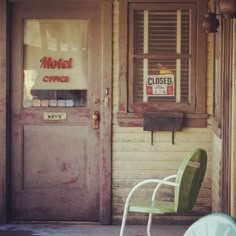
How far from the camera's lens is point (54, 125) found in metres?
6.30

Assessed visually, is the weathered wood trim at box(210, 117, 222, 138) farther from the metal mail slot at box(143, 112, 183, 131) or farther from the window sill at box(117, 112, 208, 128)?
the metal mail slot at box(143, 112, 183, 131)

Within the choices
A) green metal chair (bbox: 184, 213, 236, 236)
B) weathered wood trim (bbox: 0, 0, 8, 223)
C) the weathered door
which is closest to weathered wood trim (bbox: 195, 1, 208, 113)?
the weathered door

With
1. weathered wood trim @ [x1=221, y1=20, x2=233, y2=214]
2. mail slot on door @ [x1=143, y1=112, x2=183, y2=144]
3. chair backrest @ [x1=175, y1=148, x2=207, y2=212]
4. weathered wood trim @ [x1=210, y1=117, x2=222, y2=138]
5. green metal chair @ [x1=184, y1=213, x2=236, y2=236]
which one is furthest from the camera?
mail slot on door @ [x1=143, y1=112, x2=183, y2=144]

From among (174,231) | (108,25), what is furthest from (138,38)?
(174,231)

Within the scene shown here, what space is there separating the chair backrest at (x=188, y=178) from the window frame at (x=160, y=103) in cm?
131

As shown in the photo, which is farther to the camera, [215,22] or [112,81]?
[112,81]

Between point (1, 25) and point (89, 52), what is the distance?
856 millimetres

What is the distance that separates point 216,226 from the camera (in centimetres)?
251

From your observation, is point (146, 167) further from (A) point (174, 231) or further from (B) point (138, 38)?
(B) point (138, 38)

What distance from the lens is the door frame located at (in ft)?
20.3

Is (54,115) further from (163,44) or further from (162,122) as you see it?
(163,44)

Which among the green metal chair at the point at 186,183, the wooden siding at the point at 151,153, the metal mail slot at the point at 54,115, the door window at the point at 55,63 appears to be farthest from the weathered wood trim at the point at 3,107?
the green metal chair at the point at 186,183

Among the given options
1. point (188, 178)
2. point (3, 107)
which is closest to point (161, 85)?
point (3, 107)

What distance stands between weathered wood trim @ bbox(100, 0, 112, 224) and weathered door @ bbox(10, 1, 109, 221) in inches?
3.5
